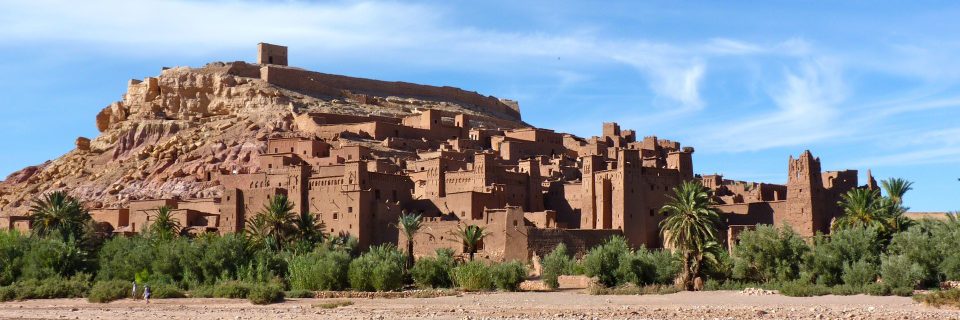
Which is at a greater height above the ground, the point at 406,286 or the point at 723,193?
the point at 723,193

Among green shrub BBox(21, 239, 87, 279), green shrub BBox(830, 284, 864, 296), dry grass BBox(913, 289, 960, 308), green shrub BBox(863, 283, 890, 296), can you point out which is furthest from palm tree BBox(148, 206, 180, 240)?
dry grass BBox(913, 289, 960, 308)

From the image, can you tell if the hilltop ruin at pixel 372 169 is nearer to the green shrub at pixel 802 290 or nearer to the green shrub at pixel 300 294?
the green shrub at pixel 300 294

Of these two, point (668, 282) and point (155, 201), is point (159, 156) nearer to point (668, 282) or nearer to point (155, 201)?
point (155, 201)

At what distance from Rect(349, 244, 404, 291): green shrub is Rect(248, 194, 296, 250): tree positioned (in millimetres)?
6353

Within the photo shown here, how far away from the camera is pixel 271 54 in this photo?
9912 cm

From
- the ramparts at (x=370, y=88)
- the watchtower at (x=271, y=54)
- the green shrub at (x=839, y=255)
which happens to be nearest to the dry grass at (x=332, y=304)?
the green shrub at (x=839, y=255)

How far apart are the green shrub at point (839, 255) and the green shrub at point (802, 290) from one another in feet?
6.49

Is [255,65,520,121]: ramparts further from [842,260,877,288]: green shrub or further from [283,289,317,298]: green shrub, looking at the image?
[842,260,877,288]: green shrub

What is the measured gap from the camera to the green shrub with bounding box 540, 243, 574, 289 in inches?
1916

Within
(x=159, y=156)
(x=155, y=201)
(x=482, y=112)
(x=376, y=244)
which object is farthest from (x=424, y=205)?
(x=482, y=112)

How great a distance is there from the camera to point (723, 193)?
64.6m

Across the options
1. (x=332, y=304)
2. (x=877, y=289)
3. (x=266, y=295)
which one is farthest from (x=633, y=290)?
→ (x=266, y=295)

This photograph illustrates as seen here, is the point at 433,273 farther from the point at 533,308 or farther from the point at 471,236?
the point at 533,308

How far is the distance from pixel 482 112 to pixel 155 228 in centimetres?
4340
